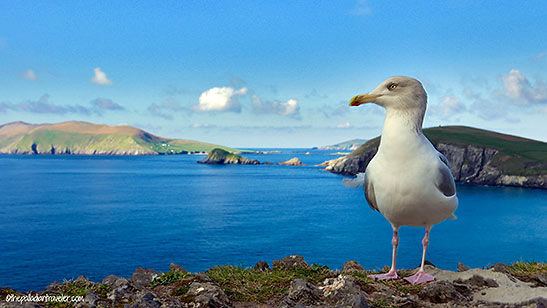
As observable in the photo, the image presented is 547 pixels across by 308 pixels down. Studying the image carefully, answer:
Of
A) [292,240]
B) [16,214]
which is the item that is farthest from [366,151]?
[16,214]

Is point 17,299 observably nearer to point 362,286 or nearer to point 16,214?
point 362,286

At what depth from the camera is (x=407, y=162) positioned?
7082 millimetres

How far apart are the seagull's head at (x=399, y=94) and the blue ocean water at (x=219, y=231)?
4828cm

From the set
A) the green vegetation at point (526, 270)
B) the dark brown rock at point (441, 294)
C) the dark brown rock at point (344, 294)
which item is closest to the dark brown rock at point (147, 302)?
the dark brown rock at point (344, 294)

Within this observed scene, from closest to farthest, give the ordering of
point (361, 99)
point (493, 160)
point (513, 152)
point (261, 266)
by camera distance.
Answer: point (361, 99) < point (261, 266) < point (493, 160) < point (513, 152)

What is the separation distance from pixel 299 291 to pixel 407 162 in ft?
9.87

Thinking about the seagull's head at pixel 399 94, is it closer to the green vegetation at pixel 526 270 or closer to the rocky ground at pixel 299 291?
the rocky ground at pixel 299 291

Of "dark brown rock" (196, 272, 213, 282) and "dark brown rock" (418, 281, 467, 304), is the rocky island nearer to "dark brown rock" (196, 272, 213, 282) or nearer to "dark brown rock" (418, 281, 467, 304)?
"dark brown rock" (418, 281, 467, 304)

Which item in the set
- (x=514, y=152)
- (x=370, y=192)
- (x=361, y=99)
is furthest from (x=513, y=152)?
(x=361, y=99)

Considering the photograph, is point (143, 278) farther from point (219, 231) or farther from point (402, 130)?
point (219, 231)

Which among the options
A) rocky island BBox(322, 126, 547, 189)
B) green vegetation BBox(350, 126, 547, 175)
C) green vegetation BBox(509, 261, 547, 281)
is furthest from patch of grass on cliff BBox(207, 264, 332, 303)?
green vegetation BBox(350, 126, 547, 175)

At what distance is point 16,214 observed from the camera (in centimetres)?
9200

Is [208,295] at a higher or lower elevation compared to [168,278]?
higher

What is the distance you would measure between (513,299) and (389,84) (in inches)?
175
